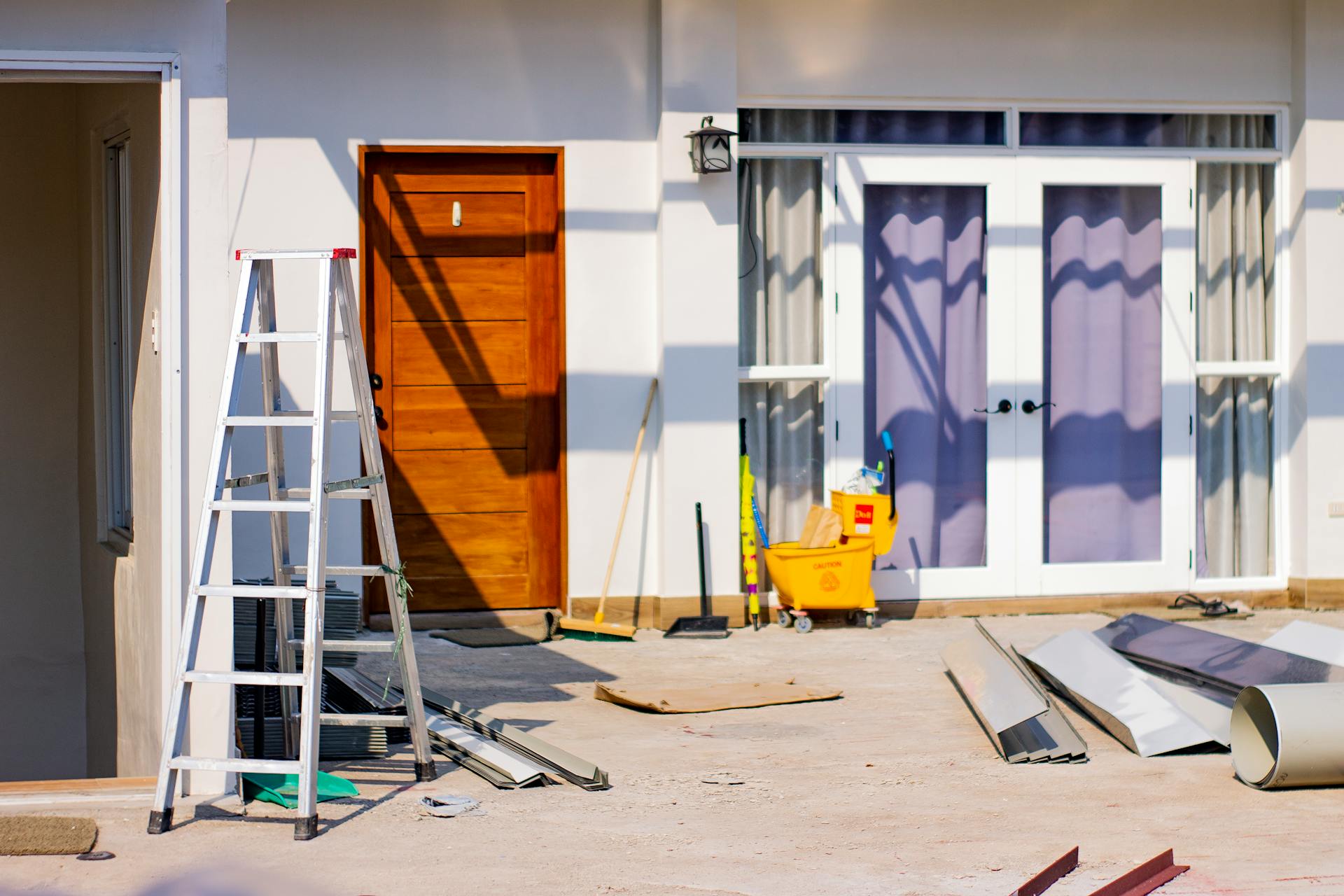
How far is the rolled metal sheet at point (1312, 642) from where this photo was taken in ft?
17.0

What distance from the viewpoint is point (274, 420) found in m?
3.96

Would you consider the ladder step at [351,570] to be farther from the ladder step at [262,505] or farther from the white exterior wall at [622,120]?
the white exterior wall at [622,120]

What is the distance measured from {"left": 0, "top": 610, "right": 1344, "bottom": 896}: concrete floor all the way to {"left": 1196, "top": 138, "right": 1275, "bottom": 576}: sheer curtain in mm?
2952

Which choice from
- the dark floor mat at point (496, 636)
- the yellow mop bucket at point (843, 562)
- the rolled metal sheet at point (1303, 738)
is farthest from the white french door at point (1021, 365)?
the rolled metal sheet at point (1303, 738)

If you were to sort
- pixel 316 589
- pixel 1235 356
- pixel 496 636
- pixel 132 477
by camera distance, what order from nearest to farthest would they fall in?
pixel 316 589 → pixel 132 477 → pixel 496 636 → pixel 1235 356

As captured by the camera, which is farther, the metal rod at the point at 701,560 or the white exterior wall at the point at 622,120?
the metal rod at the point at 701,560

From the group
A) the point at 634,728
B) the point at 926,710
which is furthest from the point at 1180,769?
the point at 634,728

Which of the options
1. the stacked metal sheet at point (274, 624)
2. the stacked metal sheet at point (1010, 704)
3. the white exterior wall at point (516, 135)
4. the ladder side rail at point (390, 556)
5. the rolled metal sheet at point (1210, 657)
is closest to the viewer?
the ladder side rail at point (390, 556)

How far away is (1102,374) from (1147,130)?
129 centimetres

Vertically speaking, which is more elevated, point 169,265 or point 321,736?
point 169,265

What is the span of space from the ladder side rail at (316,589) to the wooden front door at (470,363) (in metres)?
2.75

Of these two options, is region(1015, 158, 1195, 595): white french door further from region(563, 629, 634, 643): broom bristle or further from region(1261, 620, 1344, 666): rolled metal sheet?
region(563, 629, 634, 643): broom bristle

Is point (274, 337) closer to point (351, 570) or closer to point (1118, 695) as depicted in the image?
point (351, 570)

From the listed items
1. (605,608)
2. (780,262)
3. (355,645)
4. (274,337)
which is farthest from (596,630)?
(274,337)
